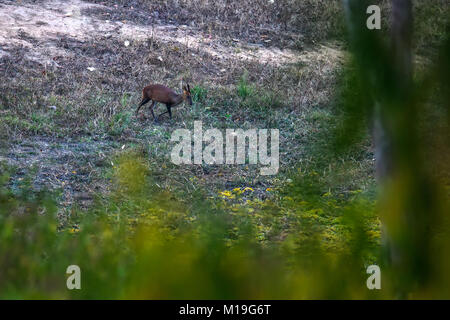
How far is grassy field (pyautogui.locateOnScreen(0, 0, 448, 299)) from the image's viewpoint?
4.04 feet

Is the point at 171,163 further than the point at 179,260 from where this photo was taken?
Yes

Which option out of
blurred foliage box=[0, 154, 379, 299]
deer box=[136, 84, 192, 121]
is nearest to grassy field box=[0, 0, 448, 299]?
blurred foliage box=[0, 154, 379, 299]

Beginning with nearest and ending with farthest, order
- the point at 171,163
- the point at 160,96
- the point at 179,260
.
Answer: the point at 179,260 → the point at 171,163 → the point at 160,96

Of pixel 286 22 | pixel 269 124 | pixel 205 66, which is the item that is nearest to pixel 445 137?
pixel 269 124

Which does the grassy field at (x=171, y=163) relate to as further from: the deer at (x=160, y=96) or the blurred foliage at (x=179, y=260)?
the deer at (x=160, y=96)

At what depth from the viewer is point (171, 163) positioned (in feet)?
23.1

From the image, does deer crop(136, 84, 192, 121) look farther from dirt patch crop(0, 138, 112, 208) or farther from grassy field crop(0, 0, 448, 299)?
dirt patch crop(0, 138, 112, 208)

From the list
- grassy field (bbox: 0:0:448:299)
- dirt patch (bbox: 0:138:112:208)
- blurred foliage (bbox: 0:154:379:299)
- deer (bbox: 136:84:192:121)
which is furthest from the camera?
deer (bbox: 136:84:192:121)

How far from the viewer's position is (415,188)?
1152mm

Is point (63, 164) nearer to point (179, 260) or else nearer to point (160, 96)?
point (160, 96)

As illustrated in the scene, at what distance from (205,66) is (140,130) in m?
2.82

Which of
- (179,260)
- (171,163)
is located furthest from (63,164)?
(179,260)

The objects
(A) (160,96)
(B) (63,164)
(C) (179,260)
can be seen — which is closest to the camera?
(C) (179,260)

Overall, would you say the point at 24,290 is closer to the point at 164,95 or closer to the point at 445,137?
the point at 445,137
